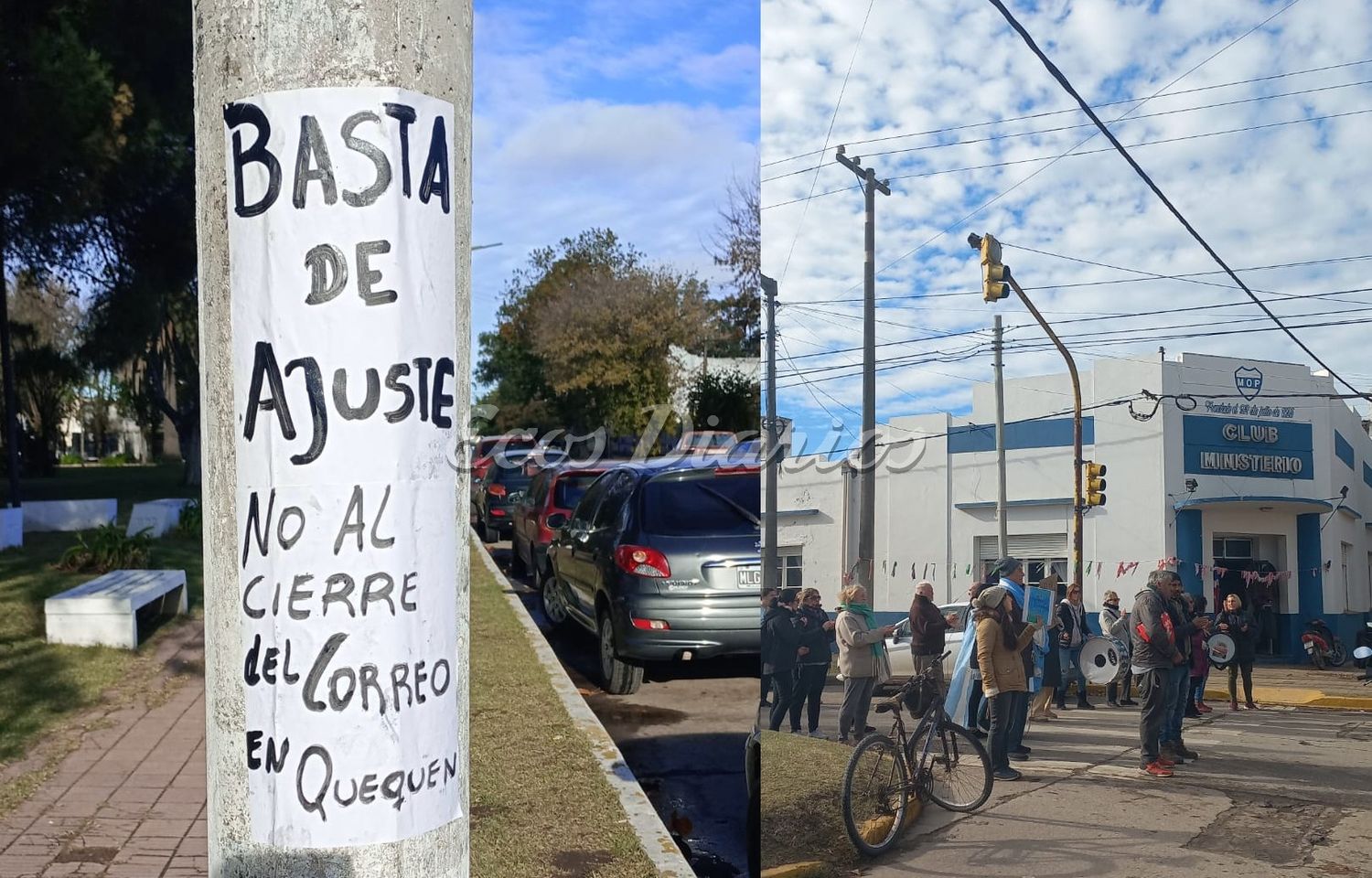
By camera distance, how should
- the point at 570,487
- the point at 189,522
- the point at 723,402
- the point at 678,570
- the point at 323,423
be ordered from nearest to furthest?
the point at 323,423
the point at 678,570
the point at 570,487
the point at 189,522
the point at 723,402

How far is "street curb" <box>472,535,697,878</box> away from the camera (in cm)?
510

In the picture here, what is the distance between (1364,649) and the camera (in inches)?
76.3

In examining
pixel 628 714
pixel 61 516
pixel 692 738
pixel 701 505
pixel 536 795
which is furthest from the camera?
pixel 61 516

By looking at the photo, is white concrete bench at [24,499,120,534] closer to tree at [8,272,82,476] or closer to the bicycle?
tree at [8,272,82,476]

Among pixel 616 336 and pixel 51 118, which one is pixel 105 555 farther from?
pixel 616 336

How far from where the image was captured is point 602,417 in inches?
A: 1980

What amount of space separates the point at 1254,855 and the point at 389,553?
1513mm

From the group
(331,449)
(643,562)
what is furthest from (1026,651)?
(643,562)

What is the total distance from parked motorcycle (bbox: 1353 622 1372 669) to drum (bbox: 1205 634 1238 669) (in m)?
0.19

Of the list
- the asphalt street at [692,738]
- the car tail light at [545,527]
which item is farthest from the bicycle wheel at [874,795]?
the car tail light at [545,527]

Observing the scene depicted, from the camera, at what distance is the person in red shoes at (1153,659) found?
1995 mm

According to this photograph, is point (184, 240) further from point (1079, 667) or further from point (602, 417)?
point (602, 417)

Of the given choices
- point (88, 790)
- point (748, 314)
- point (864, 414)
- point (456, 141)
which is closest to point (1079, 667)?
point (864, 414)

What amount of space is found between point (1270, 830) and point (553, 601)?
451 inches
